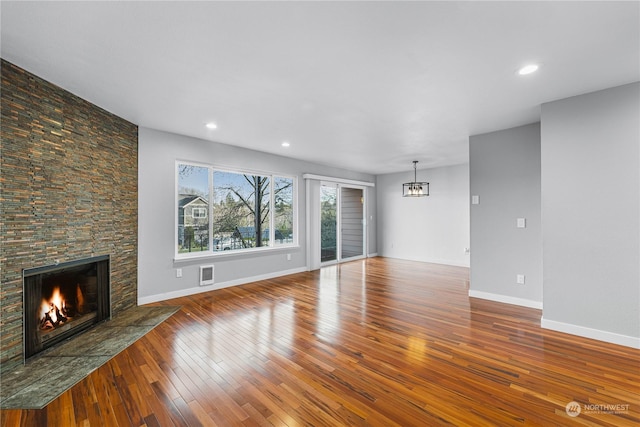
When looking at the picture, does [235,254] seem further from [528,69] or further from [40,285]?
[528,69]

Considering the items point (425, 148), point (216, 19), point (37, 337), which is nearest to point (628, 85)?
point (425, 148)

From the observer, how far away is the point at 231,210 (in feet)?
17.0

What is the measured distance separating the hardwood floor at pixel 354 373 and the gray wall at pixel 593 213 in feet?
1.04

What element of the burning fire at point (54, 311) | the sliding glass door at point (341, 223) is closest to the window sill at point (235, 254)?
the sliding glass door at point (341, 223)

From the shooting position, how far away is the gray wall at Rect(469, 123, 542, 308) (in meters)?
3.84

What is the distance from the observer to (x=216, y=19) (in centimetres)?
179

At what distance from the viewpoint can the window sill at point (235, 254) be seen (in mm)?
4438

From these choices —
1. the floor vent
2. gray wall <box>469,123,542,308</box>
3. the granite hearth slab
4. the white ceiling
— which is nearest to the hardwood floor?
the granite hearth slab

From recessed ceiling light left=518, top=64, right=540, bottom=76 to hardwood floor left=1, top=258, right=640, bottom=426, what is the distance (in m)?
2.62

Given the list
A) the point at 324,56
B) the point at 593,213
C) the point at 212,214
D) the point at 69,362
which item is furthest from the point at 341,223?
the point at 69,362

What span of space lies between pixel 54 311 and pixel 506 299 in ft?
18.8

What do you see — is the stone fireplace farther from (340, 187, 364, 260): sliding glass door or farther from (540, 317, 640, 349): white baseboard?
(540, 317, 640, 349): white baseboard

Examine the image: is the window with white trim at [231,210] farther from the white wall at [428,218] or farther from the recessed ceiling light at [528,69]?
the recessed ceiling light at [528,69]

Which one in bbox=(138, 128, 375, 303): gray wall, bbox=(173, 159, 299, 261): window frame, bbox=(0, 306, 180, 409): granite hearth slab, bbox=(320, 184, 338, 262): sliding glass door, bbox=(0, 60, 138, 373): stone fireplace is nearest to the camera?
bbox=(0, 306, 180, 409): granite hearth slab
